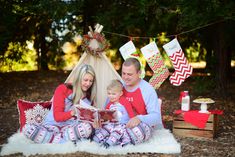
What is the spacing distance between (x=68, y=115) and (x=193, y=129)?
1.52 meters

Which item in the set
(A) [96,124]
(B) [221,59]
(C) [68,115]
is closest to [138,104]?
(A) [96,124]

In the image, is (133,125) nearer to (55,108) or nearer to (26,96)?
(55,108)

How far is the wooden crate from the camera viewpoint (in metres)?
4.50

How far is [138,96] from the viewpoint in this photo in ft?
14.2

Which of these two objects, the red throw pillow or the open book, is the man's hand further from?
the red throw pillow

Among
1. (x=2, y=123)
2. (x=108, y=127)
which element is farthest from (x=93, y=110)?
(x=2, y=123)

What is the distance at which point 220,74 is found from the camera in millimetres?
7062

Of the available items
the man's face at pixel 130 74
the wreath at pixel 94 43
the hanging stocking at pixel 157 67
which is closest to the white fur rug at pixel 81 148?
the man's face at pixel 130 74

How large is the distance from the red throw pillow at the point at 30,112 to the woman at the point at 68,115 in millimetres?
247

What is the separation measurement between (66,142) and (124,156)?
2.09ft

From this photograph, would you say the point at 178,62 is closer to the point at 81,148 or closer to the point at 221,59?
the point at 221,59

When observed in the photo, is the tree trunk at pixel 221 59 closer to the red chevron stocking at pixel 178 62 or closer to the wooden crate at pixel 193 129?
the red chevron stocking at pixel 178 62

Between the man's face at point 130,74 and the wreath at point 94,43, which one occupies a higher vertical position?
the wreath at point 94,43

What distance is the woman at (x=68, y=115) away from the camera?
404 cm
